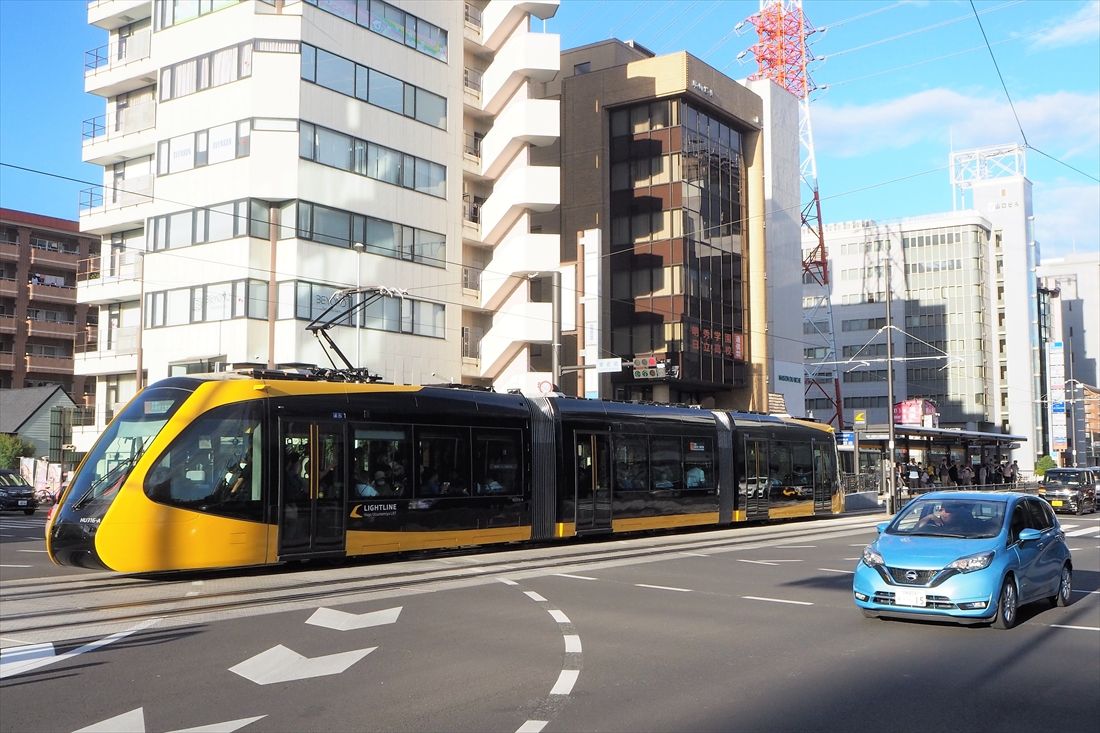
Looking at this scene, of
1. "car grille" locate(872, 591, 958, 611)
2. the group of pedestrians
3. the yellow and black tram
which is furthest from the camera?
the group of pedestrians

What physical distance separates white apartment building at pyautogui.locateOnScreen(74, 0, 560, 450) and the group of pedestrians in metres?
20.5

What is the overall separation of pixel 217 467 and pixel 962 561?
34.5 feet

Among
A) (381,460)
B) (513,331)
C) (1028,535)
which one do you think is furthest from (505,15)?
(1028,535)

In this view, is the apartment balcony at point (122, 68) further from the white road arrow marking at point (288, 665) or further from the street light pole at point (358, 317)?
the white road arrow marking at point (288, 665)

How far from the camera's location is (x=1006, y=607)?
35.7 ft

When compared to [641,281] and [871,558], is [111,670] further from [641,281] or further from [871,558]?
[641,281]

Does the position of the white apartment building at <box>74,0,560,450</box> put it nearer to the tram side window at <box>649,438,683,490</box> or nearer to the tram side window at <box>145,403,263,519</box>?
the tram side window at <box>649,438,683,490</box>

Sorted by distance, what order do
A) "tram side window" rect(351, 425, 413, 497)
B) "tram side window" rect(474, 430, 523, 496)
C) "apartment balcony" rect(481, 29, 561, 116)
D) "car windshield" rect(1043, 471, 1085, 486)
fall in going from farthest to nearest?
"apartment balcony" rect(481, 29, 561, 116) → "car windshield" rect(1043, 471, 1085, 486) → "tram side window" rect(474, 430, 523, 496) → "tram side window" rect(351, 425, 413, 497)

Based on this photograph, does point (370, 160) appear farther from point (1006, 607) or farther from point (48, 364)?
point (48, 364)

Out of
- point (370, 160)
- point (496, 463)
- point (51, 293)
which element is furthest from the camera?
point (51, 293)

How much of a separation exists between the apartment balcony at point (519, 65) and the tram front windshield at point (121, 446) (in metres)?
31.5

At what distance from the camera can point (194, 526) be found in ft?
49.9

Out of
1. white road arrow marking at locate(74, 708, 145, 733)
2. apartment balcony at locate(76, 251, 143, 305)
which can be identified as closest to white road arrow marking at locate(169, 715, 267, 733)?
white road arrow marking at locate(74, 708, 145, 733)

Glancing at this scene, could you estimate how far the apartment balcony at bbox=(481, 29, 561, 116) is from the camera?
145 ft
